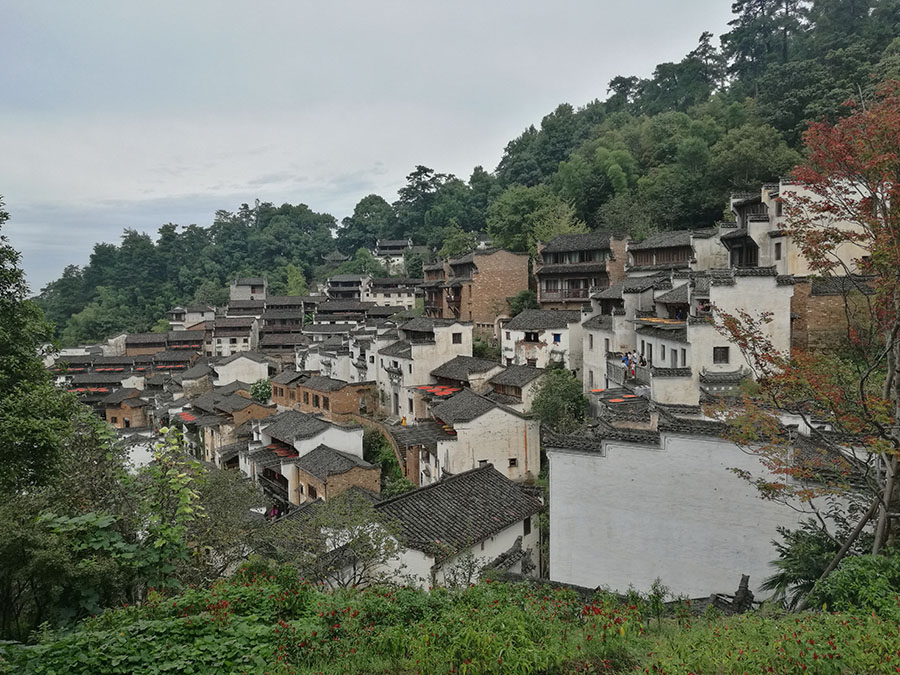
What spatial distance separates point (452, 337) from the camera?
33.8 metres

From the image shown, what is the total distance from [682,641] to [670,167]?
144ft

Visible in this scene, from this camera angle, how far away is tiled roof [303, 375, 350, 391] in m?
35.3

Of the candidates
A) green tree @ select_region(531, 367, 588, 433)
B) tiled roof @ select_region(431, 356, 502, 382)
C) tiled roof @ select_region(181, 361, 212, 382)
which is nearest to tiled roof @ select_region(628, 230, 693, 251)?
green tree @ select_region(531, 367, 588, 433)

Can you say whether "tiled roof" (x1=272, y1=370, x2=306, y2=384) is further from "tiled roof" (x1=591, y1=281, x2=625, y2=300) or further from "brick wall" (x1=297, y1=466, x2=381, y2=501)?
"tiled roof" (x1=591, y1=281, x2=625, y2=300)

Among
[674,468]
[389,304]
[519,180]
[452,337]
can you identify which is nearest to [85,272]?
[389,304]

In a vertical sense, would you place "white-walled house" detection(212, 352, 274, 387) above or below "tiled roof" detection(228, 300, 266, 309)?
below

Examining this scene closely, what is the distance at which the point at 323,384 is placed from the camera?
3628cm

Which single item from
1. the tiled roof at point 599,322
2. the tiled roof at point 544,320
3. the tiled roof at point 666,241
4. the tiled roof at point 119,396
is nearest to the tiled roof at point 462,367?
the tiled roof at point 544,320

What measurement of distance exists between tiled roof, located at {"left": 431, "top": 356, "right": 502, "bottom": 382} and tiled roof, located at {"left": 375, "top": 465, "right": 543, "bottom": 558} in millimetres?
12344

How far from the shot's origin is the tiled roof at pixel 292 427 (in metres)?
26.9

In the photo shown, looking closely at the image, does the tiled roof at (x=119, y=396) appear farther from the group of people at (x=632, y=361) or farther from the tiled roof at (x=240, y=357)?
the group of people at (x=632, y=361)

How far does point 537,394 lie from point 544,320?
5.94 meters

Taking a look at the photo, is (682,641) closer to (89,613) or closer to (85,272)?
(89,613)

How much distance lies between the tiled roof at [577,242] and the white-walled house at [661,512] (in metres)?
25.8
